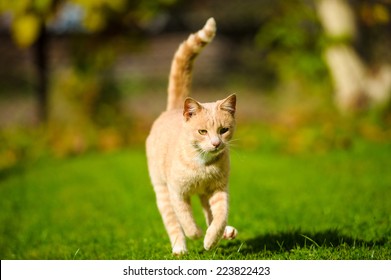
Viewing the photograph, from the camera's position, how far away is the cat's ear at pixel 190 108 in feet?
13.3

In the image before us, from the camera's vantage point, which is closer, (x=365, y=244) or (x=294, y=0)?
(x=365, y=244)

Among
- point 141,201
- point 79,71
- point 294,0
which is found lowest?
point 141,201

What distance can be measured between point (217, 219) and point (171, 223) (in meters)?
0.52

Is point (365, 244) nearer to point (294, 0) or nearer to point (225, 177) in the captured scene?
point (225, 177)

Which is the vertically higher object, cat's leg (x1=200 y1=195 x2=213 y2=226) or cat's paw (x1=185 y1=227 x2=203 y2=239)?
cat's leg (x1=200 y1=195 x2=213 y2=226)

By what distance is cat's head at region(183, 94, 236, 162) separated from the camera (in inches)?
159

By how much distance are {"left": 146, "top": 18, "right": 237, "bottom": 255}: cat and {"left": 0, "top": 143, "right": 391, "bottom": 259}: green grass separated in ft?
0.84

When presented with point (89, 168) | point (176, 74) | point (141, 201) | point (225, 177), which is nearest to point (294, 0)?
point (89, 168)

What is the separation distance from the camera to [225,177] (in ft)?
13.8

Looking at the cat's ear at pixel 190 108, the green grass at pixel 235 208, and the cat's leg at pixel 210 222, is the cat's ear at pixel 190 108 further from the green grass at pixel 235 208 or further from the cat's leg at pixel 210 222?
the green grass at pixel 235 208

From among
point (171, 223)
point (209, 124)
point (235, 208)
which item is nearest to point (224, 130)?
point (209, 124)

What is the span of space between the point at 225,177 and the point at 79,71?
6.41 metres

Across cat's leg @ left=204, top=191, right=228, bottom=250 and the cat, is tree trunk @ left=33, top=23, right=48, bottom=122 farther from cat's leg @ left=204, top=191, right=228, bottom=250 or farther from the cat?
cat's leg @ left=204, top=191, right=228, bottom=250

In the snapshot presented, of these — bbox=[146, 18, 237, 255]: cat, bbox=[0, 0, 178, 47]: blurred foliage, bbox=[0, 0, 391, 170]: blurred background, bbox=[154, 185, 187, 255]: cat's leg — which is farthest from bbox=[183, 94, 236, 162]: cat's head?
bbox=[0, 0, 178, 47]: blurred foliage
